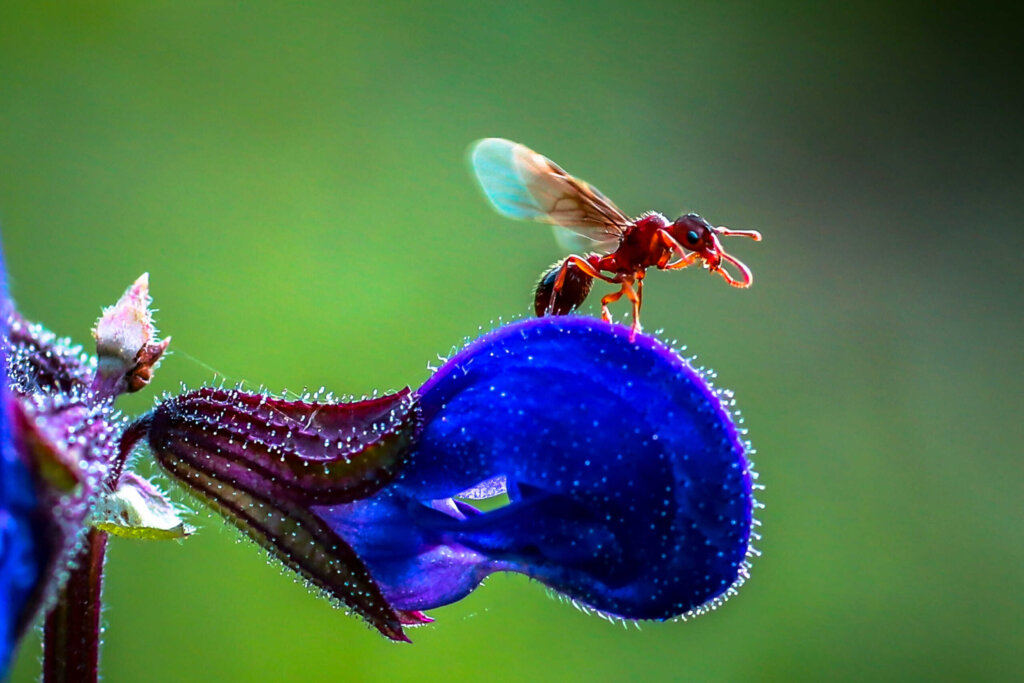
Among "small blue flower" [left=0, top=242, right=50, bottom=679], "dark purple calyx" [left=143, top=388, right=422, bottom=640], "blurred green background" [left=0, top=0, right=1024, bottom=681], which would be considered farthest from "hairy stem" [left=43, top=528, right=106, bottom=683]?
"blurred green background" [left=0, top=0, right=1024, bottom=681]

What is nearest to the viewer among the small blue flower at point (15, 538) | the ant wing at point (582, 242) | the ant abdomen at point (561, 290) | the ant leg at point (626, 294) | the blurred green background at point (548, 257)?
the small blue flower at point (15, 538)

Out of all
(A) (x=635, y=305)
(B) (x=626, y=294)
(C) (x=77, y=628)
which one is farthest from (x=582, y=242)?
(C) (x=77, y=628)

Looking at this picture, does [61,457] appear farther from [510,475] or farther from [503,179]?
[503,179]

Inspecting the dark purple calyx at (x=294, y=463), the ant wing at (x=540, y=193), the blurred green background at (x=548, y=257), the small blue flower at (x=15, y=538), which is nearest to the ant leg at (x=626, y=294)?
the ant wing at (x=540, y=193)

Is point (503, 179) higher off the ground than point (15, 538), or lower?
higher

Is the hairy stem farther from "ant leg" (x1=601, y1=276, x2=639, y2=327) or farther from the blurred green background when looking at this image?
the blurred green background

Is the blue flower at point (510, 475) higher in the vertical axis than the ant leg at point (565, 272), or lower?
lower

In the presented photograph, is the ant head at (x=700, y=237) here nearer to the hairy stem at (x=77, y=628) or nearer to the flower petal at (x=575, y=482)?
the flower petal at (x=575, y=482)
